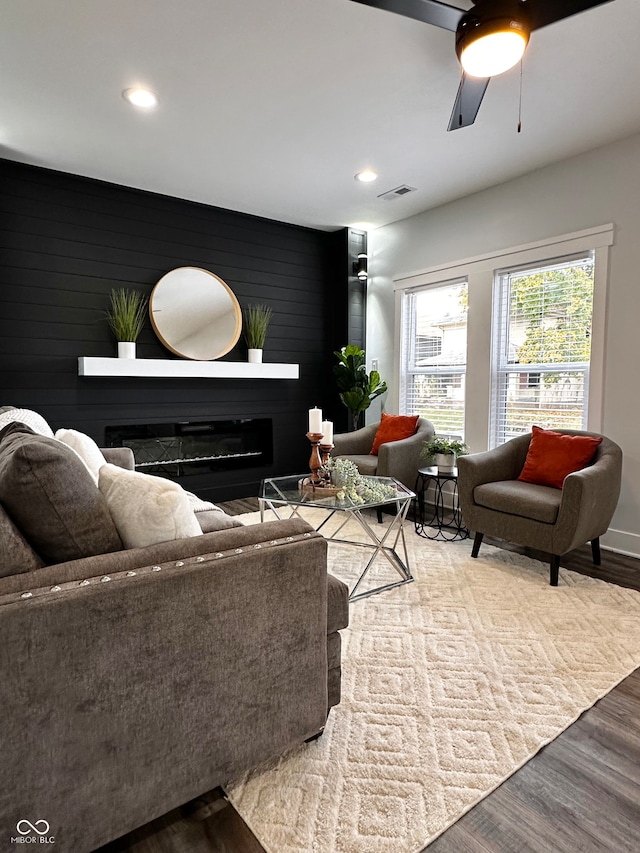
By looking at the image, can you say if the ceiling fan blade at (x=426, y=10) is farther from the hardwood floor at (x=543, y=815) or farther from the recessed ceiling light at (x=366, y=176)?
the hardwood floor at (x=543, y=815)

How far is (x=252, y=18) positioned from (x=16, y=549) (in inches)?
93.1

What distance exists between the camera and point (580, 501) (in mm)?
2621

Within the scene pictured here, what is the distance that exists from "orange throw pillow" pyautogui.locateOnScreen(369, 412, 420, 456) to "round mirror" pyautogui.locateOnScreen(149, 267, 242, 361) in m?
1.62

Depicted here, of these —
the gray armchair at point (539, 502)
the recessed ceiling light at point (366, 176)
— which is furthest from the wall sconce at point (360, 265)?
the gray armchair at point (539, 502)

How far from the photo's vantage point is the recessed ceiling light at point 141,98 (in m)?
2.71

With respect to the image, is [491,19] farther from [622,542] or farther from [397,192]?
[622,542]

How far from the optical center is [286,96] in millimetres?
2768

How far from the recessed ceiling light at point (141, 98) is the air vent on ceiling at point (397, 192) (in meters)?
2.01

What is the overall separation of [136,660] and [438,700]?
117 cm

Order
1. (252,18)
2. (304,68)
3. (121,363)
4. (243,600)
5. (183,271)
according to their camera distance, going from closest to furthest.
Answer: (243,600), (252,18), (304,68), (121,363), (183,271)

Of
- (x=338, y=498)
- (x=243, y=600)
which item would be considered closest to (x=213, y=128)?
(x=338, y=498)

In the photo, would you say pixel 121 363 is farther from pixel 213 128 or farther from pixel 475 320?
pixel 475 320

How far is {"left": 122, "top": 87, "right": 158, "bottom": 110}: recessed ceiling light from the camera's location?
2.71 meters

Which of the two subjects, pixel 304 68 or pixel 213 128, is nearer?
pixel 304 68
